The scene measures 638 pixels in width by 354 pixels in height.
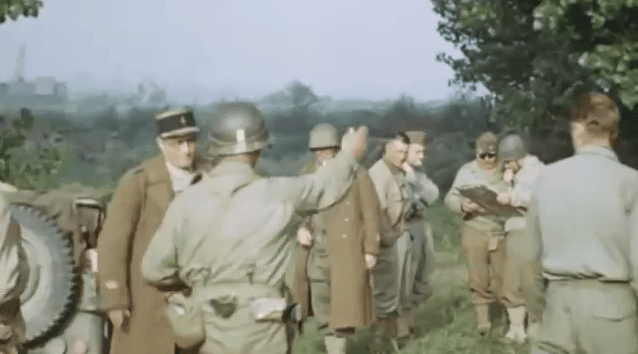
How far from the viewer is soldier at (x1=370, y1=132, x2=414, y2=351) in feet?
38.9

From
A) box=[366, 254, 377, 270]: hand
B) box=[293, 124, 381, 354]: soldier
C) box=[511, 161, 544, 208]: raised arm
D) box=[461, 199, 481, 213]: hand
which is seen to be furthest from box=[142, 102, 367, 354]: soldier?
box=[461, 199, 481, 213]: hand

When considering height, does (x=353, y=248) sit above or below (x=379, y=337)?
above

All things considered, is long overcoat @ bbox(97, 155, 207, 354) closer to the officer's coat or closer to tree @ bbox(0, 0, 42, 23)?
the officer's coat

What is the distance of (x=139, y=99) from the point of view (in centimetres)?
3681

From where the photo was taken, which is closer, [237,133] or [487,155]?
[237,133]

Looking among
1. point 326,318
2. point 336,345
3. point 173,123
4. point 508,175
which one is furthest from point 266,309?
point 508,175

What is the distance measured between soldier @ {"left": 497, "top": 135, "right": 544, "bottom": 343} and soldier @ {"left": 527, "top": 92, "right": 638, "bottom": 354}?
5.50 m

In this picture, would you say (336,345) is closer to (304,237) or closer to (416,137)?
(304,237)

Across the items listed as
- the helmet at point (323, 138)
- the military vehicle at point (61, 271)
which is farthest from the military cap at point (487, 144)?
the military vehicle at point (61, 271)

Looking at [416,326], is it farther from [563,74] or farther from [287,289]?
[563,74]

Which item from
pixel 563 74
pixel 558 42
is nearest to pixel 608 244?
pixel 563 74

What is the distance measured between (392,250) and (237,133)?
7.01 m

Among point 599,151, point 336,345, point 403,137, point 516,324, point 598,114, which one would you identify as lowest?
point 516,324

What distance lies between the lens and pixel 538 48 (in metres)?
24.9
